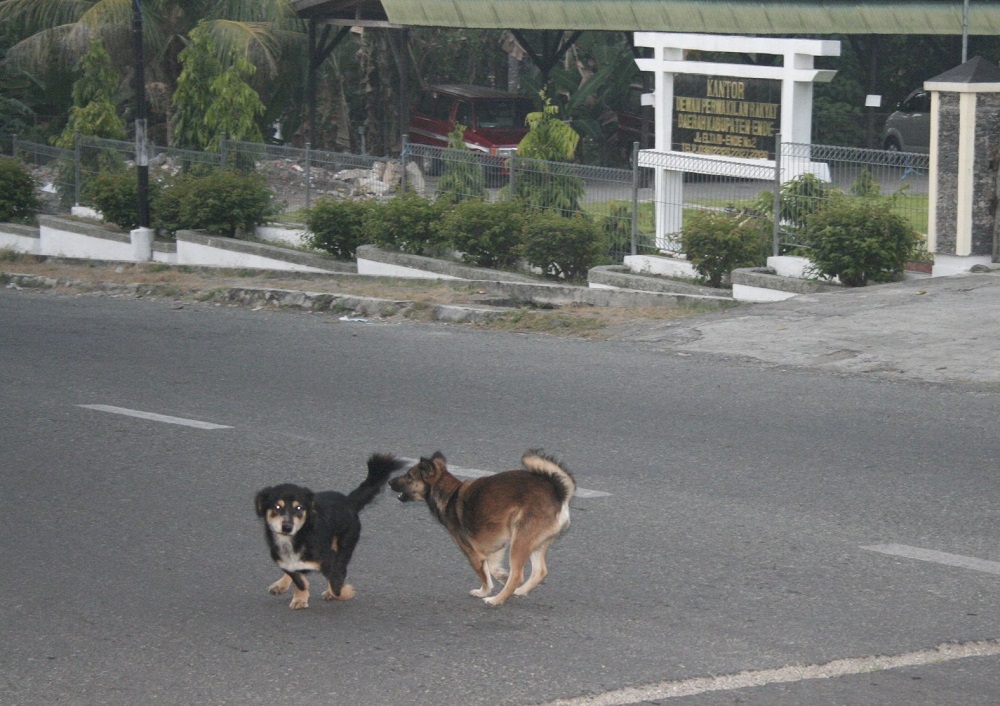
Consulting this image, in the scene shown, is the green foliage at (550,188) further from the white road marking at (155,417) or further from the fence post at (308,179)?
the white road marking at (155,417)

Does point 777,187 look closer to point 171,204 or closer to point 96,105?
point 171,204

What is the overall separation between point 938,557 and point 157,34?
1089 inches

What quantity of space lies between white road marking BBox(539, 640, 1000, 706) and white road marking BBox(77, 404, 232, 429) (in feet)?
16.9

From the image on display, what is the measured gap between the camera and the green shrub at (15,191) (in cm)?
2402

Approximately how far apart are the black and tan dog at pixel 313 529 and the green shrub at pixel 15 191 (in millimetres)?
19644

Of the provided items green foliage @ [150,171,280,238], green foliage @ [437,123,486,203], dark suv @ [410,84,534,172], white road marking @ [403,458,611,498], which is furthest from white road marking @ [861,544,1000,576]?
dark suv @ [410,84,534,172]

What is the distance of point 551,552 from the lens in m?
6.63

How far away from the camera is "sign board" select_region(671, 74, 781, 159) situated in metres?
17.4

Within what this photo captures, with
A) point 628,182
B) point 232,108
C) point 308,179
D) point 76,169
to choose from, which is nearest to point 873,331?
point 628,182

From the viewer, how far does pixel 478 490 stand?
5641 mm

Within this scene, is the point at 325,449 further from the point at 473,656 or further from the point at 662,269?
the point at 662,269

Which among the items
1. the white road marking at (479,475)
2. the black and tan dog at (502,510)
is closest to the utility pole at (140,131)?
the white road marking at (479,475)

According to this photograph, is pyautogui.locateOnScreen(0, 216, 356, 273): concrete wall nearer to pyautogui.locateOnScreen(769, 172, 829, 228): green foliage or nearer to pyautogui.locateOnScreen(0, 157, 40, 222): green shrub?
pyautogui.locateOnScreen(0, 157, 40, 222): green shrub

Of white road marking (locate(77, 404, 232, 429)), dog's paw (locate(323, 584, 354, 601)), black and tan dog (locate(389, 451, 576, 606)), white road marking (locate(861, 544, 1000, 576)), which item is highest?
black and tan dog (locate(389, 451, 576, 606))
